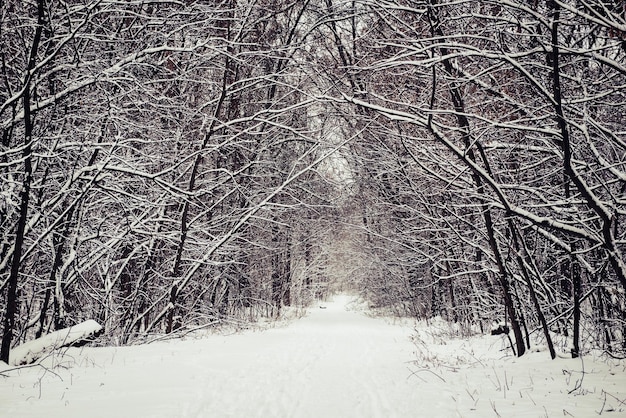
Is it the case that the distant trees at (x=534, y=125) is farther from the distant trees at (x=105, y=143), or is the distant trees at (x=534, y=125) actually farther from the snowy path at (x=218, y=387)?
the snowy path at (x=218, y=387)

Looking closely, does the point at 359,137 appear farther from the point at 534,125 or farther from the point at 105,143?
the point at 105,143

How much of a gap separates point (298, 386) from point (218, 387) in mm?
1025

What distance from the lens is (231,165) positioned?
46.8 feet

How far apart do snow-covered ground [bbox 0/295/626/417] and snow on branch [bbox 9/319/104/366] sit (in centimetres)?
18

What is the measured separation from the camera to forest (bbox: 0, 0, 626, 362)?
5.02m

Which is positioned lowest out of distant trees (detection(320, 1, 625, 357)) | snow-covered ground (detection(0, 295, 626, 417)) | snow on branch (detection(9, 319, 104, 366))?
snow-covered ground (detection(0, 295, 626, 417))

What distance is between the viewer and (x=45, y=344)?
598cm

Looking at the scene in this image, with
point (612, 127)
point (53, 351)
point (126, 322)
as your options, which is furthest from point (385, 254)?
point (53, 351)

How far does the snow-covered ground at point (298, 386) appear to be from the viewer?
402 cm

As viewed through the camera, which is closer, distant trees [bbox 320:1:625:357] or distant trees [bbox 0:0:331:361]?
distant trees [bbox 320:1:625:357]

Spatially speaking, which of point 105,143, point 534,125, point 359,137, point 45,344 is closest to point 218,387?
point 45,344

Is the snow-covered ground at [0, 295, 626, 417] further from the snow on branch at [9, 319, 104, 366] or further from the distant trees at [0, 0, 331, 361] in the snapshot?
the distant trees at [0, 0, 331, 361]

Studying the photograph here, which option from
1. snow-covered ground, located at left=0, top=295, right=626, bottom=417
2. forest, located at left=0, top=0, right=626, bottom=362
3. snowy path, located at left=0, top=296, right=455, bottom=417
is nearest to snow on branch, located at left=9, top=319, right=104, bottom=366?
snow-covered ground, located at left=0, top=295, right=626, bottom=417

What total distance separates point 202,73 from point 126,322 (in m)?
6.98
